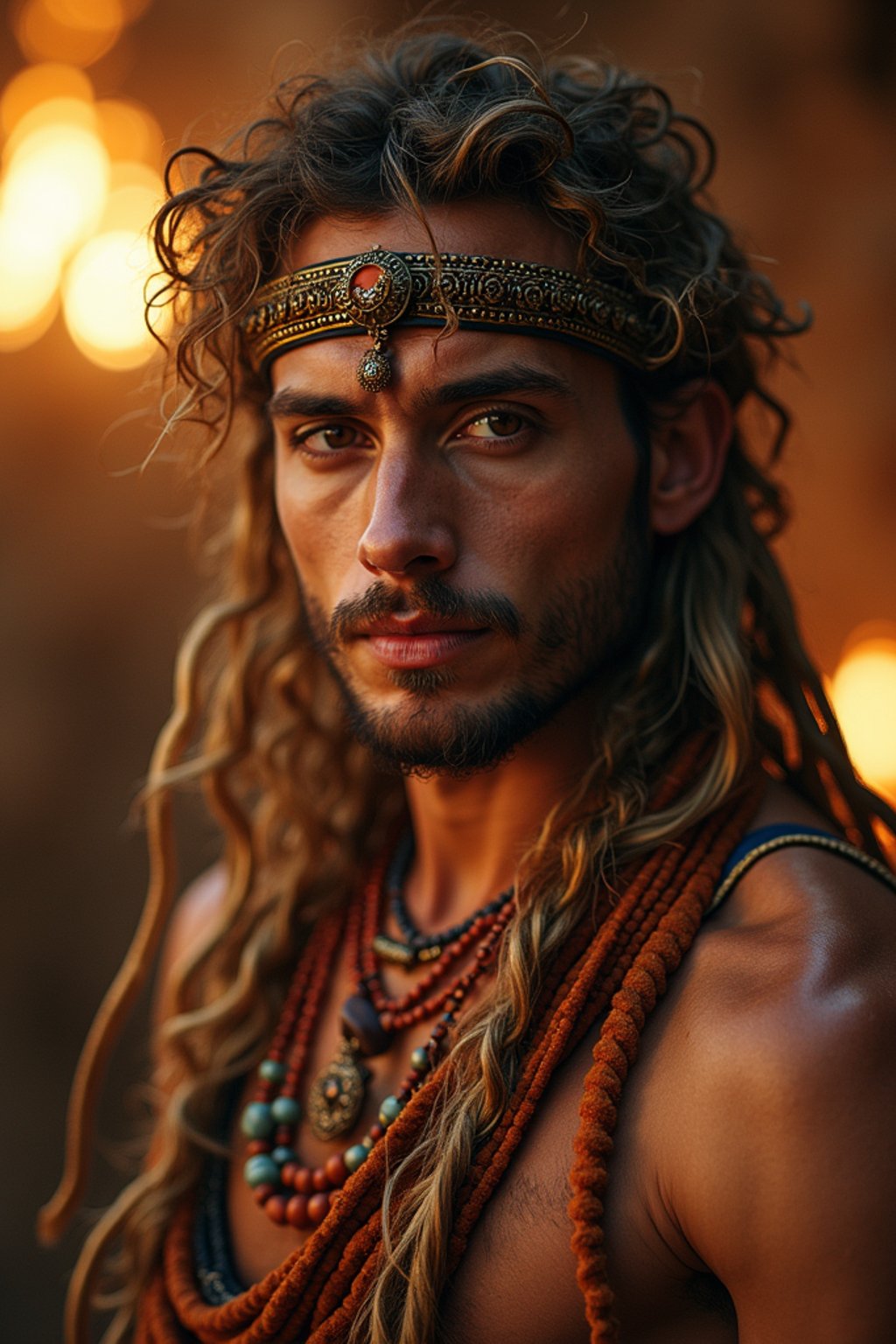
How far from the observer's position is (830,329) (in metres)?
3.24

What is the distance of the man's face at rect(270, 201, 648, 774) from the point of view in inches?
A: 58.9

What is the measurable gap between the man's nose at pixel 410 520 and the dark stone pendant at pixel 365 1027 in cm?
64

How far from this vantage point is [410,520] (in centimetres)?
147

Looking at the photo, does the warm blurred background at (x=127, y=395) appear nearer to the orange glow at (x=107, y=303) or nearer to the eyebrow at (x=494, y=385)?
the orange glow at (x=107, y=303)

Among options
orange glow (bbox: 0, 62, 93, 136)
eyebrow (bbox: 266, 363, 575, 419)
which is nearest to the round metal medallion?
eyebrow (bbox: 266, 363, 575, 419)

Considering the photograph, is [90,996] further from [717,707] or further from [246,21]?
[246,21]

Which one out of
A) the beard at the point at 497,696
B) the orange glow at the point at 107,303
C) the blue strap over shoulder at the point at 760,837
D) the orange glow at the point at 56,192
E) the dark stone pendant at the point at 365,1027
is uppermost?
the orange glow at the point at 56,192

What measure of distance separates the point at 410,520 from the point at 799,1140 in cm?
81

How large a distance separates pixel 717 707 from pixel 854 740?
161 centimetres

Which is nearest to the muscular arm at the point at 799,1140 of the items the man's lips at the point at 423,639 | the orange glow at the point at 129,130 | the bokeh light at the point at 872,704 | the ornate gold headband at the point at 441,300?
the man's lips at the point at 423,639

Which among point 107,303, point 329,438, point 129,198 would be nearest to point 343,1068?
point 329,438

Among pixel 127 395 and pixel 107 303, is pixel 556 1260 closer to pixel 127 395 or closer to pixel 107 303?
pixel 127 395

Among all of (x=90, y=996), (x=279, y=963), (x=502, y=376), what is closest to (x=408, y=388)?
(x=502, y=376)

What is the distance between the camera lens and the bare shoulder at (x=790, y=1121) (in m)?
Result: 1.11
